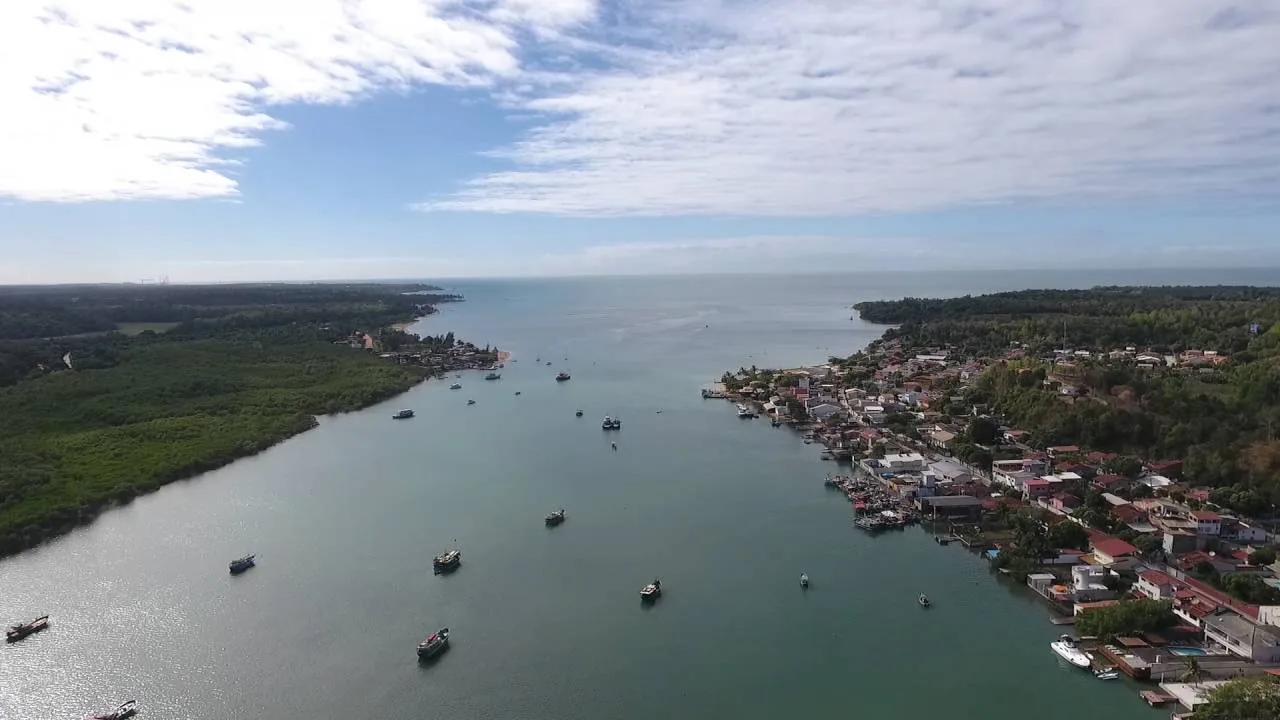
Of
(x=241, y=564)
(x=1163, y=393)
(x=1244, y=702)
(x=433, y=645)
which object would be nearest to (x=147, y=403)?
(x=241, y=564)

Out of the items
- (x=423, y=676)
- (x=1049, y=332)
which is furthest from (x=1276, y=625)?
(x=1049, y=332)

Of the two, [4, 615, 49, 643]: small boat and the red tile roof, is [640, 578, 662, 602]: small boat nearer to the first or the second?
the red tile roof

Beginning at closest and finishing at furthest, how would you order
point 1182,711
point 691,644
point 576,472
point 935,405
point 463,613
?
point 1182,711 → point 691,644 → point 463,613 → point 576,472 → point 935,405

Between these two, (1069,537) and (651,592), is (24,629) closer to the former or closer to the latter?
(651,592)

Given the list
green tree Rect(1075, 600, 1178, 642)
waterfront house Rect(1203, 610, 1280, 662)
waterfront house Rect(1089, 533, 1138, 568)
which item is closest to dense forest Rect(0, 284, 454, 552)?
green tree Rect(1075, 600, 1178, 642)

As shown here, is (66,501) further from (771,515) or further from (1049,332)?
(1049,332)

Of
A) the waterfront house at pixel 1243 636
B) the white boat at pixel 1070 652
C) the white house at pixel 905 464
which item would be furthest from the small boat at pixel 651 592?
the white house at pixel 905 464
